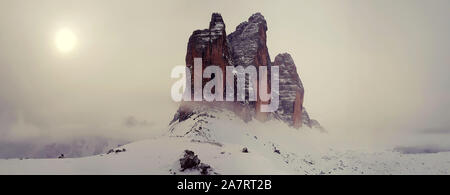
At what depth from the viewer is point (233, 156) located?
110 ft

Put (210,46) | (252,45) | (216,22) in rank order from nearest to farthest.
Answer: (210,46) → (216,22) → (252,45)

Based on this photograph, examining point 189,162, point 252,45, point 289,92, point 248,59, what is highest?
point 252,45

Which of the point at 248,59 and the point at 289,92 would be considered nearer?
the point at 248,59

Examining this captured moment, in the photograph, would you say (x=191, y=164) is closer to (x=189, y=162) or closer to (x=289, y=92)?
(x=189, y=162)

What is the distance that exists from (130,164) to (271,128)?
6765 cm

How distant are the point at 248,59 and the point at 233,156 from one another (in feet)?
216

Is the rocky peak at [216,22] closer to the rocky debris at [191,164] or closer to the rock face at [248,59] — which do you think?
the rock face at [248,59]

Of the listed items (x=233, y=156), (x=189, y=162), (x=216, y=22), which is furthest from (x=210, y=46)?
(x=189, y=162)
